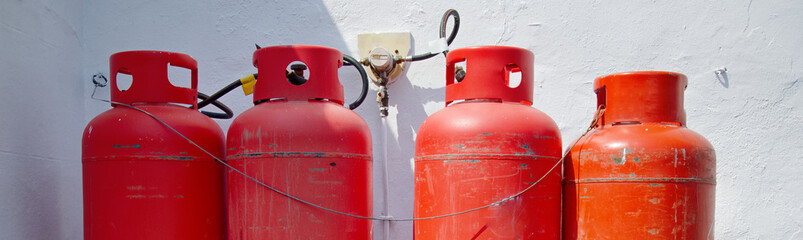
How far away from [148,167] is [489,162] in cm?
81

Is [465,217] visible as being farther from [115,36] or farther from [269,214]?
[115,36]

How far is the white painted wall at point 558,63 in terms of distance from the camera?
1.80m

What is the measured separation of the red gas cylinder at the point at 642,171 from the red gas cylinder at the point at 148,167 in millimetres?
924

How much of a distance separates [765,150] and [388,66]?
1185 mm

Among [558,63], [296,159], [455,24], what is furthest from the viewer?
[558,63]

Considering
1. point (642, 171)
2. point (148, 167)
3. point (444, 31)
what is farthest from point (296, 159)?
point (642, 171)

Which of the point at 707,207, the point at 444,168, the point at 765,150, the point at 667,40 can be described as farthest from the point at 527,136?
the point at 765,150

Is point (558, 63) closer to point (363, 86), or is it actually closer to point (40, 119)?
point (363, 86)

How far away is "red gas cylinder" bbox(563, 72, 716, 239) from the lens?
136 cm

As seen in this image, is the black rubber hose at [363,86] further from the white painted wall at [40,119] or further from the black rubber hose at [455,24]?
the white painted wall at [40,119]

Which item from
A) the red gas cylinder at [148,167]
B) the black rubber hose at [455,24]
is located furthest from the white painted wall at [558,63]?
the red gas cylinder at [148,167]

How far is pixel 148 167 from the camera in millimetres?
1410

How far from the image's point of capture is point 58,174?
5.72 ft

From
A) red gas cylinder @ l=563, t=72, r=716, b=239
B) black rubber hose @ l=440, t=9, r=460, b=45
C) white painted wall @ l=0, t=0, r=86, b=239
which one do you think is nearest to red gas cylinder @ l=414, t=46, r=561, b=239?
red gas cylinder @ l=563, t=72, r=716, b=239
